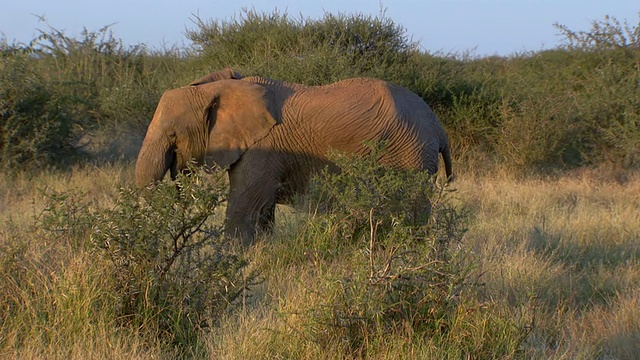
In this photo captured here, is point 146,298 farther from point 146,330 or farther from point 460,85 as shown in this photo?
point 460,85

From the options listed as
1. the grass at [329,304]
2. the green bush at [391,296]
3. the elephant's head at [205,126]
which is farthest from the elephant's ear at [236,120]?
the green bush at [391,296]

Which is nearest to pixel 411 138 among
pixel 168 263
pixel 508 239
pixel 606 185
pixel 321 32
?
pixel 508 239

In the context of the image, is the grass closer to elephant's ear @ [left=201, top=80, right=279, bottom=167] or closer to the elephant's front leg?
the elephant's front leg

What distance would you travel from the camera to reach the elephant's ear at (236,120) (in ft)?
19.8

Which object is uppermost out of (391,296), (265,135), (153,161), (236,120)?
(236,120)

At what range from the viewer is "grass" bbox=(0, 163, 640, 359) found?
377 cm

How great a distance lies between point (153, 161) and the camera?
6047mm

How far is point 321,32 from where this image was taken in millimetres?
11852

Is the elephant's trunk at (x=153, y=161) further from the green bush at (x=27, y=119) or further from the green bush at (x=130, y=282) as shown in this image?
the green bush at (x=27, y=119)

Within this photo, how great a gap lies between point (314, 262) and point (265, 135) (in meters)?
1.94

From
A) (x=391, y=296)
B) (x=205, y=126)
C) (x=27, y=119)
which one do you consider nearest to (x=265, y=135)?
(x=205, y=126)

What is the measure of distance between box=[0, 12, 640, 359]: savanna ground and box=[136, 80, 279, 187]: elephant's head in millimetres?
483

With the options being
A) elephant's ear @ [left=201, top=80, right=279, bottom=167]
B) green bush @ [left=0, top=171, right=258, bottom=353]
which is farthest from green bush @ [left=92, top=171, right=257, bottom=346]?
elephant's ear @ [left=201, top=80, right=279, bottom=167]

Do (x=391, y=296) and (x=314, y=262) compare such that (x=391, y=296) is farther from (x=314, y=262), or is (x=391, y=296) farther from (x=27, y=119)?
(x=27, y=119)
